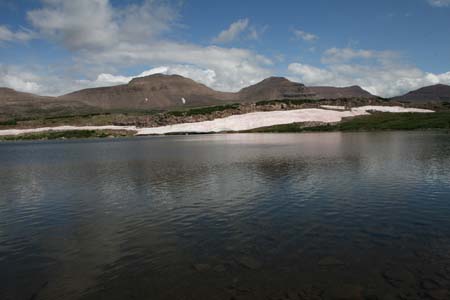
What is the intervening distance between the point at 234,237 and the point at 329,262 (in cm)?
500

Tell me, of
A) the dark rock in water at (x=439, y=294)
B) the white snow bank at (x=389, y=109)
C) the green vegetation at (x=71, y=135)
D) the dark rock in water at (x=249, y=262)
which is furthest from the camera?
the green vegetation at (x=71, y=135)

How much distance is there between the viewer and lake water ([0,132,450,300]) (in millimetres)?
11969

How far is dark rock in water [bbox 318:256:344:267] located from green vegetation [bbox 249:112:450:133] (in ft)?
336

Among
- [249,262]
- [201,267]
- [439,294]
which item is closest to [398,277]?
[439,294]

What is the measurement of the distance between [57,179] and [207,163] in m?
17.7

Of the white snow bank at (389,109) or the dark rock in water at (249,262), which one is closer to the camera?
the dark rock in water at (249,262)

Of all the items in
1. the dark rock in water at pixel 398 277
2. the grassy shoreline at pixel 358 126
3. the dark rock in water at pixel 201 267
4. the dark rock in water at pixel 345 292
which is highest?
the grassy shoreline at pixel 358 126

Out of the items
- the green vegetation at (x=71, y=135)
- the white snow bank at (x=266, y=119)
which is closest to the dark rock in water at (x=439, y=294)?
the white snow bank at (x=266, y=119)

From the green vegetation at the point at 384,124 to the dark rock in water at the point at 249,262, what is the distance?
104m

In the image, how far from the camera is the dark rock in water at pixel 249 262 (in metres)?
13.3

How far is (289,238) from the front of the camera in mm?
16141

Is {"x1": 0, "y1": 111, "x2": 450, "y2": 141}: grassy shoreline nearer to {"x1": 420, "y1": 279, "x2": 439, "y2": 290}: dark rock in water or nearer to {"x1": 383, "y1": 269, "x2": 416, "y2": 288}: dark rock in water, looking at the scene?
{"x1": 383, "y1": 269, "x2": 416, "y2": 288}: dark rock in water

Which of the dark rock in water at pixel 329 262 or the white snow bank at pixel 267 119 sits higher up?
the white snow bank at pixel 267 119

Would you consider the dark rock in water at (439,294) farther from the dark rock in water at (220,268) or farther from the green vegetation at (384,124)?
the green vegetation at (384,124)
